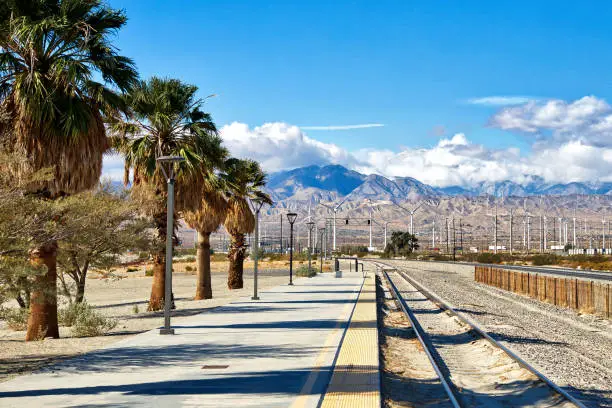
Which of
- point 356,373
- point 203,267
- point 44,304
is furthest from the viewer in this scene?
point 203,267

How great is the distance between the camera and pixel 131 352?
599 inches

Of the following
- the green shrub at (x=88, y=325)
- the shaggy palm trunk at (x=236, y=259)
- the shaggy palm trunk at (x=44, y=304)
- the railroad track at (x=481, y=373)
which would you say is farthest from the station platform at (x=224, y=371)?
the shaggy palm trunk at (x=236, y=259)

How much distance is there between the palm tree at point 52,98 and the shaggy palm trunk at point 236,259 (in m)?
23.1

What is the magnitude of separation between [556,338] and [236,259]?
23.6 metres

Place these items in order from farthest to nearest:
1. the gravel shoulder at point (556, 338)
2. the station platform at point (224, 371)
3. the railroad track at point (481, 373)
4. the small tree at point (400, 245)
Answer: the small tree at point (400, 245) → the gravel shoulder at point (556, 338) → the railroad track at point (481, 373) → the station platform at point (224, 371)

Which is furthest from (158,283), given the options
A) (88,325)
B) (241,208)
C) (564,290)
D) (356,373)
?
(564,290)

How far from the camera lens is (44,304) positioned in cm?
1891

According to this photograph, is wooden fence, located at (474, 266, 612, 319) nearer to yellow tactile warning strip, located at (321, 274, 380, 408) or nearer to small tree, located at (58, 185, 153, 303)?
yellow tactile warning strip, located at (321, 274, 380, 408)

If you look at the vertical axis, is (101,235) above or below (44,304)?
above

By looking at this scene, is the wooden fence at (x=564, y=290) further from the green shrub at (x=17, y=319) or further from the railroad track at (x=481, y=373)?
the green shrub at (x=17, y=319)

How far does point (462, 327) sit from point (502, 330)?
4.72 ft

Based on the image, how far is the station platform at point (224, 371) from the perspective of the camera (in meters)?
10.5

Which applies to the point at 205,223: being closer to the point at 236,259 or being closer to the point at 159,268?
the point at 159,268

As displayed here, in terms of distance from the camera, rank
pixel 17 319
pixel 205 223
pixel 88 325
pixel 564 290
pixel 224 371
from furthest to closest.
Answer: pixel 564 290, pixel 205 223, pixel 17 319, pixel 88 325, pixel 224 371
